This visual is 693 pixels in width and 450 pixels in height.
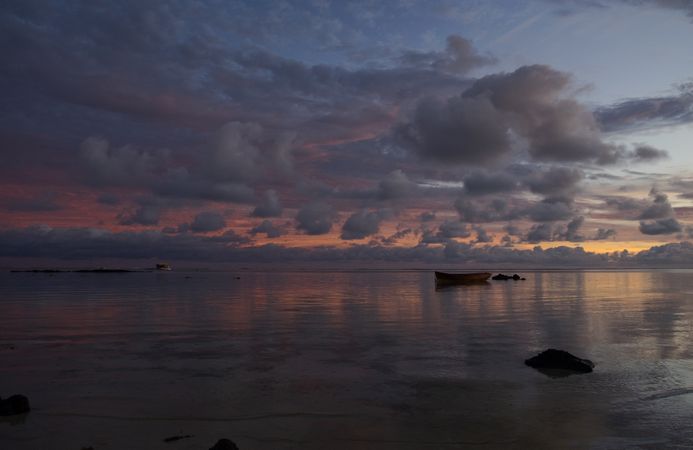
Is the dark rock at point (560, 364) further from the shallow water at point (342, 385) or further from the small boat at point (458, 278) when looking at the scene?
the small boat at point (458, 278)

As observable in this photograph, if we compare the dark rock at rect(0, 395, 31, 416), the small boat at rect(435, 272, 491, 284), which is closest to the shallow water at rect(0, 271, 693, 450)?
the dark rock at rect(0, 395, 31, 416)

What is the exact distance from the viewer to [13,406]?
12.3 metres

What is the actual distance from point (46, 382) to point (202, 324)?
1441 centimetres

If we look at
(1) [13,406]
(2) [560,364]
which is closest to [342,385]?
(2) [560,364]

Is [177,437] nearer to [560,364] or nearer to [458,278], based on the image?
[560,364]

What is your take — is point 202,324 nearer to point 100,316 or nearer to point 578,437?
point 100,316

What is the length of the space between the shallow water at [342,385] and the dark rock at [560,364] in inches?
18.1

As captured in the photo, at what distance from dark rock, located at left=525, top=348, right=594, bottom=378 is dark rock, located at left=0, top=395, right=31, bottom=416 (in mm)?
15030

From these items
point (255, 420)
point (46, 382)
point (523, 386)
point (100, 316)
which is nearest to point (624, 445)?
point (523, 386)

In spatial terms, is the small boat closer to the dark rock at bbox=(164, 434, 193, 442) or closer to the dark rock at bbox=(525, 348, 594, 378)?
the dark rock at bbox=(525, 348, 594, 378)

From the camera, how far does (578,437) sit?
1108cm

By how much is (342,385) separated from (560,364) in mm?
7680

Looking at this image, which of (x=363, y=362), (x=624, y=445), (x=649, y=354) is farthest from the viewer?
(x=649, y=354)

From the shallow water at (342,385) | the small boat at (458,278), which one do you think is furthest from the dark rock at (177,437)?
the small boat at (458,278)
